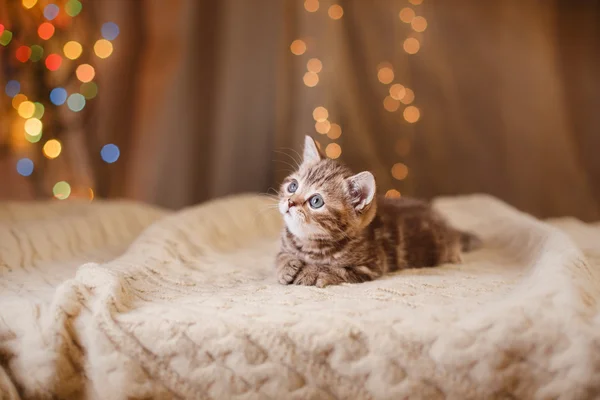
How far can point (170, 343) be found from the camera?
3.18 feet

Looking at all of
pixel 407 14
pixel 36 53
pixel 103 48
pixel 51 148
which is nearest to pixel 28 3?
pixel 36 53

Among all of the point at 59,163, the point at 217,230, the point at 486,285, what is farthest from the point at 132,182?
the point at 486,285

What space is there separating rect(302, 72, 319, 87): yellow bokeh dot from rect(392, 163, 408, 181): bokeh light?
55cm

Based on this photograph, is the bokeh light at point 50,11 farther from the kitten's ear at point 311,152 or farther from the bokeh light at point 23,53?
the kitten's ear at point 311,152

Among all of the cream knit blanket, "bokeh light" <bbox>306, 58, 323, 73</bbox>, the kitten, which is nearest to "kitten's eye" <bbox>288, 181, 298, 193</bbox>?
the kitten

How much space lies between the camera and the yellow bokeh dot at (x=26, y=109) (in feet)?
7.34

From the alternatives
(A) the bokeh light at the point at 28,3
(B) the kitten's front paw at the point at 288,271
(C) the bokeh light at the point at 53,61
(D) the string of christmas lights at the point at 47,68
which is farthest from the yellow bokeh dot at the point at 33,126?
(B) the kitten's front paw at the point at 288,271

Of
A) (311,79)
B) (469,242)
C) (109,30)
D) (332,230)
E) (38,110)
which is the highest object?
(109,30)

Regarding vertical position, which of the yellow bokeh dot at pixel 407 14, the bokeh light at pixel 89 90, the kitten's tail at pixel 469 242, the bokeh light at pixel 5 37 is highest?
the yellow bokeh dot at pixel 407 14

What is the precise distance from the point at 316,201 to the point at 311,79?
1228 millimetres

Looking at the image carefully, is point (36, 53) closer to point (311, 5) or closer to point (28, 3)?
point (28, 3)

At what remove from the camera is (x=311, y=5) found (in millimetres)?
→ 2396

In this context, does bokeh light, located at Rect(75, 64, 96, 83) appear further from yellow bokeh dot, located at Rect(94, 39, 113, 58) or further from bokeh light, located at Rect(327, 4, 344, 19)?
bokeh light, located at Rect(327, 4, 344, 19)

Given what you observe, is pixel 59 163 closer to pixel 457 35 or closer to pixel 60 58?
pixel 60 58
